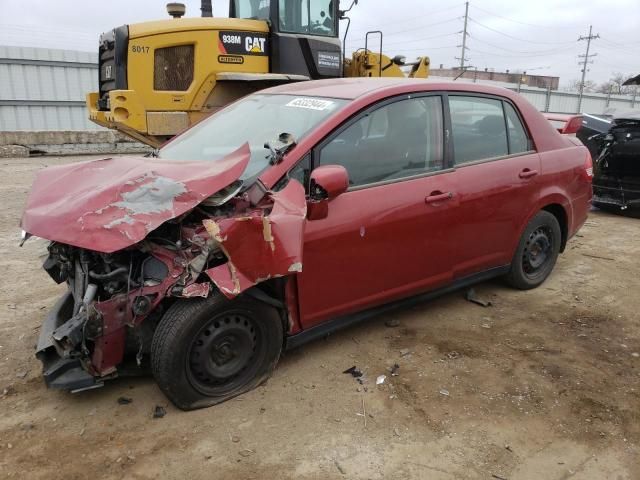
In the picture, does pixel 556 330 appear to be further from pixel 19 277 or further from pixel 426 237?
pixel 19 277

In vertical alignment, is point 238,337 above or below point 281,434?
above

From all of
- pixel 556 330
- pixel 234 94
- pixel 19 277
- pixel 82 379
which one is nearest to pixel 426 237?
pixel 556 330

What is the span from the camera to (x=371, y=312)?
11.2ft

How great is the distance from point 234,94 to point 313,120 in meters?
4.61

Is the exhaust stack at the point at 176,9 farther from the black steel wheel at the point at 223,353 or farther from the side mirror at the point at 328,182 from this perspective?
the black steel wheel at the point at 223,353

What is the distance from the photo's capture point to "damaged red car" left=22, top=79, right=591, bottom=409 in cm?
255

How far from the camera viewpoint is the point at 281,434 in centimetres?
264

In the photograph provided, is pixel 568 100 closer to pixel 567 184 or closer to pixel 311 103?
pixel 567 184

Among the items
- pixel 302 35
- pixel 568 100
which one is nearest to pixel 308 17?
pixel 302 35

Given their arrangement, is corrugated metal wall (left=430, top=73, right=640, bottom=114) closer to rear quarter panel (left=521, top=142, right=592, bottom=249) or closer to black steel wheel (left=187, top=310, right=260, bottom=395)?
rear quarter panel (left=521, top=142, right=592, bottom=249)

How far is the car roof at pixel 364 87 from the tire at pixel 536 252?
1211 mm

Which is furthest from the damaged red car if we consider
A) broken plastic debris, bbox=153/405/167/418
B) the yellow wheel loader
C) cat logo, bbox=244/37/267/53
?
cat logo, bbox=244/37/267/53

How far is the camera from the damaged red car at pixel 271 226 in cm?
255

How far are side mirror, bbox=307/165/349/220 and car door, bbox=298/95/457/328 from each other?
0.25 feet
